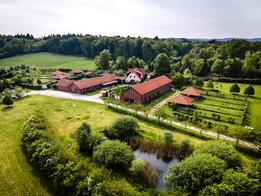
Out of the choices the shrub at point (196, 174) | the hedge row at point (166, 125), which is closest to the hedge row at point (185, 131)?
the hedge row at point (166, 125)

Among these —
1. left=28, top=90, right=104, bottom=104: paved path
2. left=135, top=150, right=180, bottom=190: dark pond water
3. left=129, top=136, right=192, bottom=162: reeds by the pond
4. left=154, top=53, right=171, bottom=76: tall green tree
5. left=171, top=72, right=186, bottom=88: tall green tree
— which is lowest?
left=135, top=150, right=180, bottom=190: dark pond water

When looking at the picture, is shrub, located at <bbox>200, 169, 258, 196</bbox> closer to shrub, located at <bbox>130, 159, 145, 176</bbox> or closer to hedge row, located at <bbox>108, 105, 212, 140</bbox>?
shrub, located at <bbox>130, 159, 145, 176</bbox>

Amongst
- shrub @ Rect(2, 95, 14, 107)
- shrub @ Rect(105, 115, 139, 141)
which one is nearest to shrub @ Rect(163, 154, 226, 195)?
shrub @ Rect(105, 115, 139, 141)

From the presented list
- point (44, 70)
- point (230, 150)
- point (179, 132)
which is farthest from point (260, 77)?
point (44, 70)

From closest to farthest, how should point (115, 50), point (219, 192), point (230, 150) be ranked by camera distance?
1. point (219, 192)
2. point (230, 150)
3. point (115, 50)

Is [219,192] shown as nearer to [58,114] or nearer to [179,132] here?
[179,132]
